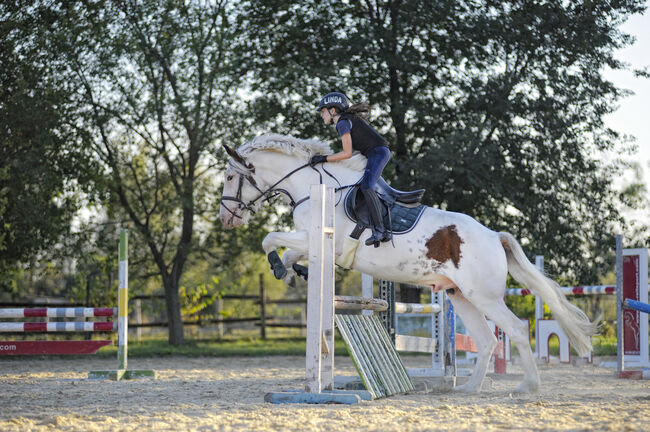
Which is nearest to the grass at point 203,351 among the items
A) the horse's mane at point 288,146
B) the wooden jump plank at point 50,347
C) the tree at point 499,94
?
the tree at point 499,94

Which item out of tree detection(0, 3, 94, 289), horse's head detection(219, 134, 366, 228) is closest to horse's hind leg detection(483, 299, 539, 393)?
horse's head detection(219, 134, 366, 228)

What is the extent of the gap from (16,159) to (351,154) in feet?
28.1

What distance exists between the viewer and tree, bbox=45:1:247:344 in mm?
12773

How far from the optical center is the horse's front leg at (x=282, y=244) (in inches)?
213

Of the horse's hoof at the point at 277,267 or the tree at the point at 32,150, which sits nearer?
the horse's hoof at the point at 277,267

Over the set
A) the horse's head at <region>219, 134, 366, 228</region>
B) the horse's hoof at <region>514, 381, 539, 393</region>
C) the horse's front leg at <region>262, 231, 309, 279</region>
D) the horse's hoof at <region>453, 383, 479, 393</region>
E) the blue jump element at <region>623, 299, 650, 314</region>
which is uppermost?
the horse's head at <region>219, 134, 366, 228</region>

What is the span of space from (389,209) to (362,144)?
1.98 feet

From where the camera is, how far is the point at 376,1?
14.2 meters

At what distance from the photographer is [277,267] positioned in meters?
5.43

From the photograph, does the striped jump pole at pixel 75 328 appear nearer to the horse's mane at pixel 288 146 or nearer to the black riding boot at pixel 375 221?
the horse's mane at pixel 288 146

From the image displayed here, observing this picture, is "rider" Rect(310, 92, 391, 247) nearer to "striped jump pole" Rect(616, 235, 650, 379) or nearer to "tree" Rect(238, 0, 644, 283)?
"striped jump pole" Rect(616, 235, 650, 379)

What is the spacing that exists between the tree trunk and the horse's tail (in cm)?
891

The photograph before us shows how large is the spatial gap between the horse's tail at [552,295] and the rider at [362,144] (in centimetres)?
115

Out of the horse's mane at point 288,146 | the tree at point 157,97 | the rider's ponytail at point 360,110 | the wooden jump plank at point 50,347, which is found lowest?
the wooden jump plank at point 50,347
